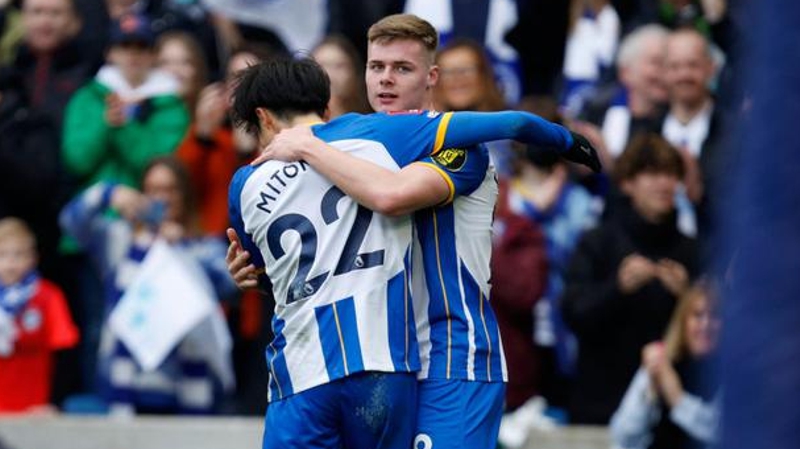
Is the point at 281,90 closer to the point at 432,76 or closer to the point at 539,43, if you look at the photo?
the point at 432,76

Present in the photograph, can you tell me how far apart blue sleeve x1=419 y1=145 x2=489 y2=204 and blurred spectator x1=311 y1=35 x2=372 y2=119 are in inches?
162

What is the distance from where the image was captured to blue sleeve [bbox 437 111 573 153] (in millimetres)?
4660

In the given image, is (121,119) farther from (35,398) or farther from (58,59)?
(35,398)

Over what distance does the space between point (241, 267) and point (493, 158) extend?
376 cm

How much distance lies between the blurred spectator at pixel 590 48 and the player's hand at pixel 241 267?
5.47 m

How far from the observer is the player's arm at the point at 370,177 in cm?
457

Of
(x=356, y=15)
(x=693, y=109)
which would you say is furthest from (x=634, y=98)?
(x=356, y=15)

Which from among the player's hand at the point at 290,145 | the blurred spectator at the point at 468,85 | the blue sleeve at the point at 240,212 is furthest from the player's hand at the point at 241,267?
the blurred spectator at the point at 468,85

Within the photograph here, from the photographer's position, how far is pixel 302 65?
4820 mm

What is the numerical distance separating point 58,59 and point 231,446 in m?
3.31

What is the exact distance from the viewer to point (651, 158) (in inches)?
336

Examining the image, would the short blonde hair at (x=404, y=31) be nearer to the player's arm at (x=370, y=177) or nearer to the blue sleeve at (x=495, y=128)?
the blue sleeve at (x=495, y=128)

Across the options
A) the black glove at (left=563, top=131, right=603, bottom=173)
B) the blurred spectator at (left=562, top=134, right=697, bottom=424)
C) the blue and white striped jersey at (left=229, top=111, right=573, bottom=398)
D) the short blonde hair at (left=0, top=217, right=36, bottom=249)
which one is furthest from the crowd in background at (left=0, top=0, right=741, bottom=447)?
the blue and white striped jersey at (left=229, top=111, right=573, bottom=398)

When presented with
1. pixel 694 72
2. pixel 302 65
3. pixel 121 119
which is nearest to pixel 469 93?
pixel 694 72
